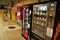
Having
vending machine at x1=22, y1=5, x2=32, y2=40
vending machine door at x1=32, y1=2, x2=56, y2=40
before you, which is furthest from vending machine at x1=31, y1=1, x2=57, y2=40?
vending machine at x1=22, y1=5, x2=32, y2=40

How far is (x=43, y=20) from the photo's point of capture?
11.0 feet

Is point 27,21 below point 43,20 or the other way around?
below

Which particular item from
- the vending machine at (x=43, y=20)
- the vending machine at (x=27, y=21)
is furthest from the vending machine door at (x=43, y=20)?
the vending machine at (x=27, y=21)

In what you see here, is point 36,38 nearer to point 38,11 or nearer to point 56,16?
point 38,11

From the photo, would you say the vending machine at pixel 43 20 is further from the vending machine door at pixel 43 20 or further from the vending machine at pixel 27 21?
the vending machine at pixel 27 21

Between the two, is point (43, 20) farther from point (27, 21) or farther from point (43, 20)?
point (27, 21)

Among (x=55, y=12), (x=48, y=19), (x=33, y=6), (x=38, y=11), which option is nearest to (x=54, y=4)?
(x=55, y=12)

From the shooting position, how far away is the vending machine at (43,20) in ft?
8.97

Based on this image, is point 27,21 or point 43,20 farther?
point 27,21

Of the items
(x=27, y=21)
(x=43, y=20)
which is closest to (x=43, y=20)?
(x=43, y=20)

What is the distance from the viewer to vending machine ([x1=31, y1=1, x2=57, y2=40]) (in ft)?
8.97

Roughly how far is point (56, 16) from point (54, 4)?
1.15ft

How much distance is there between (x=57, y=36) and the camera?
2516 mm

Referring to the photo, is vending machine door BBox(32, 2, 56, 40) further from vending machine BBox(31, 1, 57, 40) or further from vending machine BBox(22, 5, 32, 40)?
vending machine BBox(22, 5, 32, 40)
